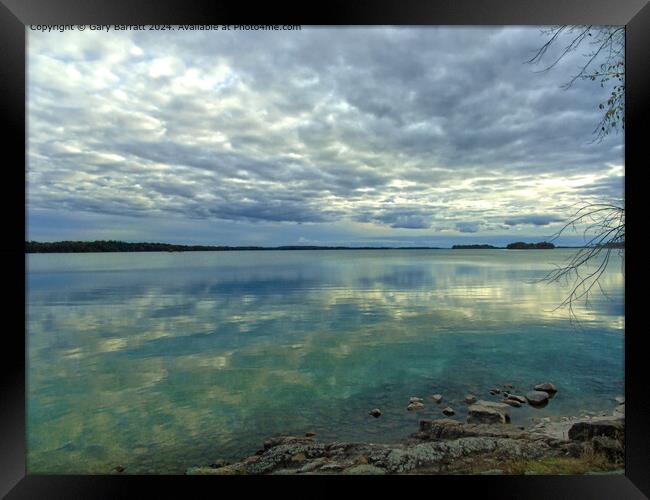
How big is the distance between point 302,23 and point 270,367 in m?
8.25

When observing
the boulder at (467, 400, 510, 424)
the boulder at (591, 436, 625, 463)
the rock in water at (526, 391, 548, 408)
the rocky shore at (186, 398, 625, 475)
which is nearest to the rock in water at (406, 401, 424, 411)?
the boulder at (467, 400, 510, 424)

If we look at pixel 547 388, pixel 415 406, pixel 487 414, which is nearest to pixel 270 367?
pixel 415 406

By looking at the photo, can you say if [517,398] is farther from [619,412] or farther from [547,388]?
[619,412]

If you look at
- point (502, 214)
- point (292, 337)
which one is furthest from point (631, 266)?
point (502, 214)

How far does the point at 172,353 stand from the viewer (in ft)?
35.1

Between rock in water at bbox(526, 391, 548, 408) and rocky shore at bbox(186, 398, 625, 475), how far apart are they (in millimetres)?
1201

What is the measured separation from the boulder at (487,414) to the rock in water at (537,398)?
81 cm

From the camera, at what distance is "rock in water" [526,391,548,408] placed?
6016mm

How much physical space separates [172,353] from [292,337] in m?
3.89

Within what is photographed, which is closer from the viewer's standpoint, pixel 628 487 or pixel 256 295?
pixel 628 487

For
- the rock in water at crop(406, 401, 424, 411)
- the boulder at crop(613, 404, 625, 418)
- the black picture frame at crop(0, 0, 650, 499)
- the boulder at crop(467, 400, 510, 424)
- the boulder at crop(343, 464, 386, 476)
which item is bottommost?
the rock in water at crop(406, 401, 424, 411)

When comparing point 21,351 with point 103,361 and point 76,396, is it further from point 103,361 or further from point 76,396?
point 103,361

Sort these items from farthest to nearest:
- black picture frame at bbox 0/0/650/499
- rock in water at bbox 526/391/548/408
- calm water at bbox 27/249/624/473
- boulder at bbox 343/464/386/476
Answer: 1. rock in water at bbox 526/391/548/408
2. calm water at bbox 27/249/624/473
3. boulder at bbox 343/464/386/476
4. black picture frame at bbox 0/0/650/499

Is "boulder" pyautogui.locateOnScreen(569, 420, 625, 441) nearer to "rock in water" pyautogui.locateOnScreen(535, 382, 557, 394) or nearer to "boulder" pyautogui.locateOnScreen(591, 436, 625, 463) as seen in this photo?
"boulder" pyautogui.locateOnScreen(591, 436, 625, 463)
